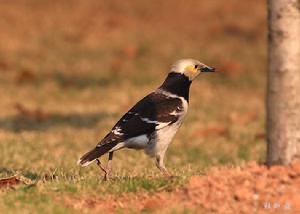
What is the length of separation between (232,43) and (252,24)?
2.41m

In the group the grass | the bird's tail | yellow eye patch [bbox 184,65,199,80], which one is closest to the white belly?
the grass

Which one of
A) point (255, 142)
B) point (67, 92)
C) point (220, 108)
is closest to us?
point (255, 142)

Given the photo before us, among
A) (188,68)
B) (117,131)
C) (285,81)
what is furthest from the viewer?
(188,68)

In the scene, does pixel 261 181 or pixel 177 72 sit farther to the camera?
pixel 177 72

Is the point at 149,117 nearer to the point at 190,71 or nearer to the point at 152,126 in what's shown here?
the point at 152,126

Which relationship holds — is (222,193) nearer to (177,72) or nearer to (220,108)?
(177,72)

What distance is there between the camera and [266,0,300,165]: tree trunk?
895cm

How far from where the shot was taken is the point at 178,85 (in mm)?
11086

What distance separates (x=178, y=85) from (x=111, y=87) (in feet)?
46.3

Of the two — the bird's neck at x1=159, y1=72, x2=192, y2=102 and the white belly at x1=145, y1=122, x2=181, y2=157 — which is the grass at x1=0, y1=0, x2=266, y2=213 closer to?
the white belly at x1=145, y1=122, x2=181, y2=157

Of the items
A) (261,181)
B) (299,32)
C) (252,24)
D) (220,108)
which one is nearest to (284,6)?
A: (299,32)

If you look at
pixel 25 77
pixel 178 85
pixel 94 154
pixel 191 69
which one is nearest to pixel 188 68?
pixel 191 69

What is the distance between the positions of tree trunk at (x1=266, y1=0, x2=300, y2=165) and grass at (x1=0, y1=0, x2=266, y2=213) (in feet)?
3.92

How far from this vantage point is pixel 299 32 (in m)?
9.03
